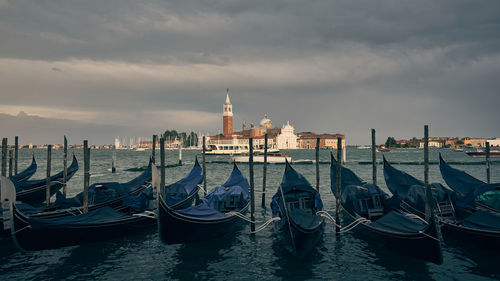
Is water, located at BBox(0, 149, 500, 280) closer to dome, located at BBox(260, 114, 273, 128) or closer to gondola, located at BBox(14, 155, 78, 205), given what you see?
gondola, located at BBox(14, 155, 78, 205)

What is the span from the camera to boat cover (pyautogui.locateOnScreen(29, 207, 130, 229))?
319 inches

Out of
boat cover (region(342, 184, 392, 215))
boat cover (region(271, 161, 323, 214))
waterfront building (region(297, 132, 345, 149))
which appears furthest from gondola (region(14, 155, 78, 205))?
waterfront building (region(297, 132, 345, 149))

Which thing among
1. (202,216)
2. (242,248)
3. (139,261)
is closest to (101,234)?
(139,261)

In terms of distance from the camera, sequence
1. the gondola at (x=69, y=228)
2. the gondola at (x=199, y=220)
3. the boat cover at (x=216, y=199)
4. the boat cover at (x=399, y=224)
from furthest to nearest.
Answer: the boat cover at (x=216, y=199) < the gondola at (x=199, y=220) < the boat cover at (x=399, y=224) < the gondola at (x=69, y=228)

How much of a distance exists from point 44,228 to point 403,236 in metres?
8.60

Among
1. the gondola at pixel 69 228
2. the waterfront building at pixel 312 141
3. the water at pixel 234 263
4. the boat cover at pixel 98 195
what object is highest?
the waterfront building at pixel 312 141

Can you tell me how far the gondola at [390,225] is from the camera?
7273mm

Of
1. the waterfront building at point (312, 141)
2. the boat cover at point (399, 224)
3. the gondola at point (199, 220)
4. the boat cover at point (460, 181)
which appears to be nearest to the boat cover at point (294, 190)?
the gondola at point (199, 220)

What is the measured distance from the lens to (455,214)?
10.6m

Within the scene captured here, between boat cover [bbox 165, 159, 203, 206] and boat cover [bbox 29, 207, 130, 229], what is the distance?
2888 mm

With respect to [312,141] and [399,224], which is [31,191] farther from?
[312,141]

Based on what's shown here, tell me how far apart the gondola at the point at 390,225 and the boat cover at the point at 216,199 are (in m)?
3.94

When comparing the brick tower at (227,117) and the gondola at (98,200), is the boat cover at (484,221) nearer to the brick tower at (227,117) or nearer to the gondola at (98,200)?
the gondola at (98,200)

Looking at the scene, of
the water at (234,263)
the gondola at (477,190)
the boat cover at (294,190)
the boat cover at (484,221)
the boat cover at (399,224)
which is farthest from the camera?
the boat cover at (294,190)
